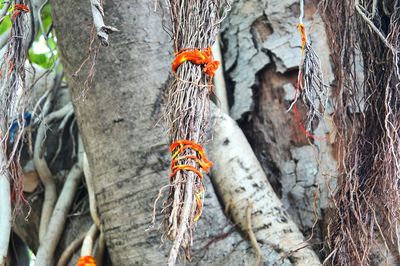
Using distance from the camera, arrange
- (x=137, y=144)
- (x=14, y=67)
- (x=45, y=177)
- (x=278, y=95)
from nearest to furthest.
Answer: (x=14, y=67)
(x=137, y=144)
(x=278, y=95)
(x=45, y=177)

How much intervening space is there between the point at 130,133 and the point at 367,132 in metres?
Result: 0.53

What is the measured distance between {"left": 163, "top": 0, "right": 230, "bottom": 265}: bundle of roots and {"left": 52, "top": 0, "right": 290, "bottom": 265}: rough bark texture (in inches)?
15.6

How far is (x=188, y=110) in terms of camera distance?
1.23m

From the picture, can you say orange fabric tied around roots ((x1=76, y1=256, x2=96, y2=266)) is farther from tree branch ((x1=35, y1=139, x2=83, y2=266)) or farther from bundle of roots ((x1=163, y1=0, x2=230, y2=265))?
bundle of roots ((x1=163, y1=0, x2=230, y2=265))

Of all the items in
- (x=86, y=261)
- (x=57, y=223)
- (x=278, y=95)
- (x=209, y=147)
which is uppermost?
(x=278, y=95)

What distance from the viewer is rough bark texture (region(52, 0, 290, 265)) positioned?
1634 mm

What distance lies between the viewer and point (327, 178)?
174cm

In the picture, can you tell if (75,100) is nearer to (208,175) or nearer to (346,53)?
(208,175)

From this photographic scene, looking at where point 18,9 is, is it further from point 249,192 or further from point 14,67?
point 249,192

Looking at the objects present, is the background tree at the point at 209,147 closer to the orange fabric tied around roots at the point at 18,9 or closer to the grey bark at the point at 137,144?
the grey bark at the point at 137,144

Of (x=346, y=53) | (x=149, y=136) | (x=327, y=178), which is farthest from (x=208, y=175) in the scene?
(x=346, y=53)

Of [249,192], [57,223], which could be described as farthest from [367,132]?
[57,223]

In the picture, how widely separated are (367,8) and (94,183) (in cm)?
75

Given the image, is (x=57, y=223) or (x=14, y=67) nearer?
(x=14, y=67)
